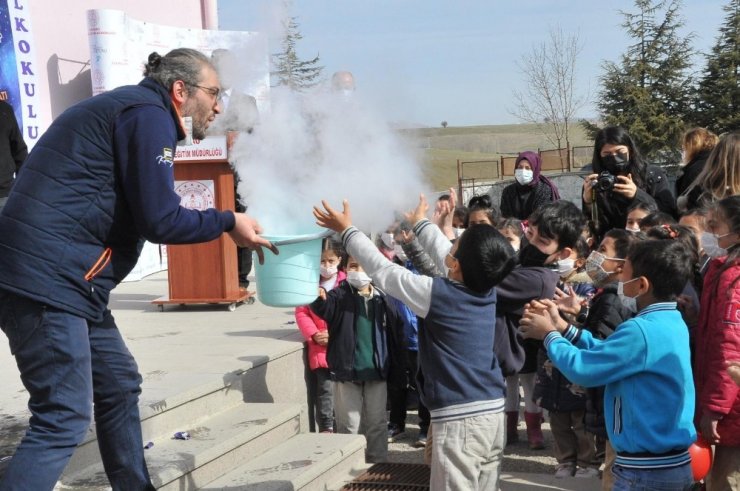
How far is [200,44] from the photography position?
41.8ft

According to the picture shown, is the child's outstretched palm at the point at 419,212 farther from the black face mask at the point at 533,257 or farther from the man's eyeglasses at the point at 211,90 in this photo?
the man's eyeglasses at the point at 211,90

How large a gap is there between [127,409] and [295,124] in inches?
74.1

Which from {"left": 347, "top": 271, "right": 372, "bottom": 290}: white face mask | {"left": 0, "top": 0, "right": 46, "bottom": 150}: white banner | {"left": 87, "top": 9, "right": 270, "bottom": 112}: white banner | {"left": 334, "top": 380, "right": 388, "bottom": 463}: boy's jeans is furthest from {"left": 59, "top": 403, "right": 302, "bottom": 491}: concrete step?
{"left": 0, "top": 0, "right": 46, "bottom": 150}: white banner

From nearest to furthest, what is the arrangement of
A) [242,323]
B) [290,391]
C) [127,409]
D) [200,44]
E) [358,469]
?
1. [127,409]
2. [358,469]
3. [290,391]
4. [242,323]
5. [200,44]

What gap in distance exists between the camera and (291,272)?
4.04m

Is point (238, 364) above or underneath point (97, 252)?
underneath

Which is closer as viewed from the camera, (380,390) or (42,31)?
(380,390)

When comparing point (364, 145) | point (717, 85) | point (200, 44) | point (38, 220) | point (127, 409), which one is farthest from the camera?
point (717, 85)

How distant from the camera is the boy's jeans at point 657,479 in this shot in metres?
3.21

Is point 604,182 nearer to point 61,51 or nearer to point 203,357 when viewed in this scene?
point 203,357

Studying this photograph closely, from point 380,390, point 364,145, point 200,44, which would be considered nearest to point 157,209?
point 364,145

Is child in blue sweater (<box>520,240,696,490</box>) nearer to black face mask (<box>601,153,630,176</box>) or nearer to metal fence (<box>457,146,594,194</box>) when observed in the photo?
black face mask (<box>601,153,630,176</box>)

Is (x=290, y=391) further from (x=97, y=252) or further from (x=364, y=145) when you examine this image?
(x=97, y=252)

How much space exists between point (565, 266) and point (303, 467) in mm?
1852
